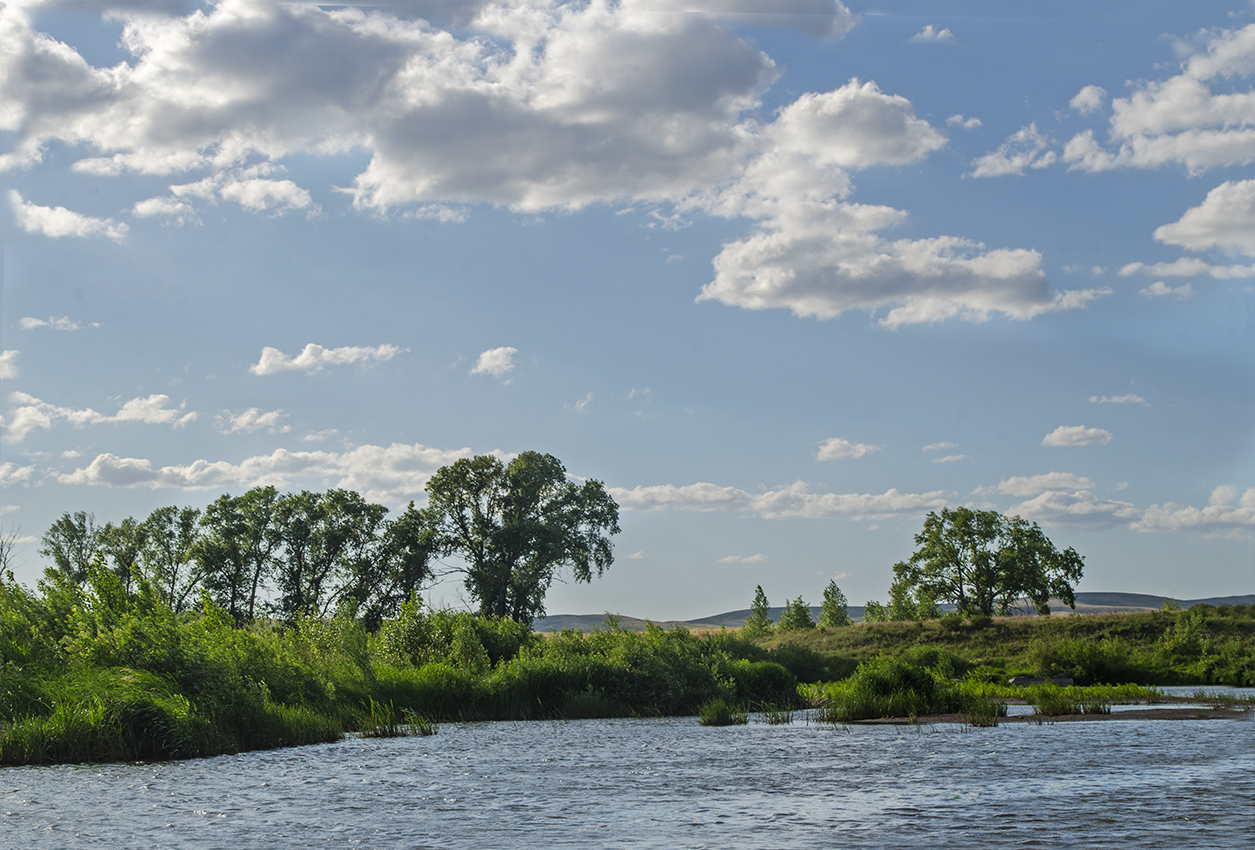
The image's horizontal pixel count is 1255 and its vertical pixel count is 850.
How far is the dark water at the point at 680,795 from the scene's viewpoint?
17516 millimetres

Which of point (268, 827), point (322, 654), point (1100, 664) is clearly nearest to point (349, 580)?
point (322, 654)

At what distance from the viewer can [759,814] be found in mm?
19875

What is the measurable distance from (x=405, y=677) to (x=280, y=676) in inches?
420

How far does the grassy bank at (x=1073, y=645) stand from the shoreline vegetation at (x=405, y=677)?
0.31m

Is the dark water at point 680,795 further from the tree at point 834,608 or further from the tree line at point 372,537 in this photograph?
the tree at point 834,608

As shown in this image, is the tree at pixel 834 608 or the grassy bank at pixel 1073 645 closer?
the grassy bank at pixel 1073 645

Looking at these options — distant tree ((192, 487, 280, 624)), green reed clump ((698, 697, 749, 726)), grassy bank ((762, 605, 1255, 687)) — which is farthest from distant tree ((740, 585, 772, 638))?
green reed clump ((698, 697, 749, 726))

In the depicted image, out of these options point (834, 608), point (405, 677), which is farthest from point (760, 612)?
point (405, 677)

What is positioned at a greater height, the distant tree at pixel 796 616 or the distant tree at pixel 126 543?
the distant tree at pixel 126 543

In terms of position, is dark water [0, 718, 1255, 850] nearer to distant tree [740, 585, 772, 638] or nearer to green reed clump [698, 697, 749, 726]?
green reed clump [698, 697, 749, 726]

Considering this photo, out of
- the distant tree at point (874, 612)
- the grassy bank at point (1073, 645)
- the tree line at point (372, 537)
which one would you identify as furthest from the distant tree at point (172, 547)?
the distant tree at point (874, 612)

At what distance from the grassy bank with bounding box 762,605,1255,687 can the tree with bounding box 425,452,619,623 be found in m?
21.9

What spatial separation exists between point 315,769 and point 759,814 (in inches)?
553

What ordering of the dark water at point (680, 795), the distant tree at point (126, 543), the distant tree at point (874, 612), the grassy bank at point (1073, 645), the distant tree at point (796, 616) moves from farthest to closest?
the distant tree at point (874, 612) < the distant tree at point (796, 616) < the distant tree at point (126, 543) < the grassy bank at point (1073, 645) < the dark water at point (680, 795)
